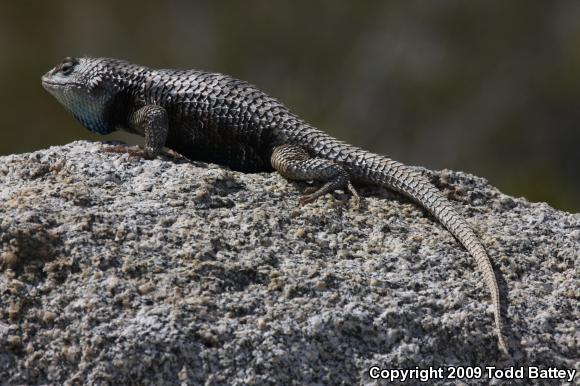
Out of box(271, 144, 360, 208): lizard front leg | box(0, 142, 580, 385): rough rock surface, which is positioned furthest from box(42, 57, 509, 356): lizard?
box(0, 142, 580, 385): rough rock surface

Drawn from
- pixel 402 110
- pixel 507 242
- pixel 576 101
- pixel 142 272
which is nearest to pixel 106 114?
pixel 142 272

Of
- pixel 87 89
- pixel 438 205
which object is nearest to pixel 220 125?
pixel 87 89

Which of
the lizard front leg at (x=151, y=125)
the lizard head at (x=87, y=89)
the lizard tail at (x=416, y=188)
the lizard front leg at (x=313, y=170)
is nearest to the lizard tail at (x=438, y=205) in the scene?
the lizard tail at (x=416, y=188)

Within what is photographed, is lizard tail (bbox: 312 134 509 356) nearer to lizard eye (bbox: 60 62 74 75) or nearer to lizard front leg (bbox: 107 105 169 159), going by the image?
lizard front leg (bbox: 107 105 169 159)

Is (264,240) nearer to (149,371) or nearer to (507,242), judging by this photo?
(149,371)

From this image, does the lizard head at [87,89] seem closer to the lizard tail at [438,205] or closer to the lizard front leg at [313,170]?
the lizard front leg at [313,170]

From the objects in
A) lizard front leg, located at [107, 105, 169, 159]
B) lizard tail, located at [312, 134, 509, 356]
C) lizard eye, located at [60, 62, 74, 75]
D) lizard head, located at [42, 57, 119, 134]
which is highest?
lizard eye, located at [60, 62, 74, 75]
